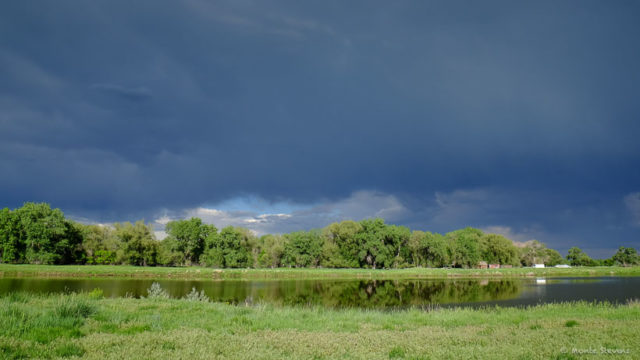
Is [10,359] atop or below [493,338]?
atop

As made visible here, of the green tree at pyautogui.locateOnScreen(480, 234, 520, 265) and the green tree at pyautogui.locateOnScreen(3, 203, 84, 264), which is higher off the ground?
the green tree at pyautogui.locateOnScreen(3, 203, 84, 264)

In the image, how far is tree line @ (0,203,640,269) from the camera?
93500 mm

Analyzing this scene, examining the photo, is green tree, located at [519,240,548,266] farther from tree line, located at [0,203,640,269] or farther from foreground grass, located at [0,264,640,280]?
foreground grass, located at [0,264,640,280]

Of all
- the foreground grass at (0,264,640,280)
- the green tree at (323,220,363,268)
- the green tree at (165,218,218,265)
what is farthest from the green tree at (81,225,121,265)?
the green tree at (323,220,363,268)

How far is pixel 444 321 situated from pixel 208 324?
11023mm

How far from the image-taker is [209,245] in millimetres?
109000

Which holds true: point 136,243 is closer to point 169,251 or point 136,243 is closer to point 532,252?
point 169,251

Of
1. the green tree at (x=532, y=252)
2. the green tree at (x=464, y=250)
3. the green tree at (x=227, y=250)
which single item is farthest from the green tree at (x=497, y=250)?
the green tree at (x=227, y=250)

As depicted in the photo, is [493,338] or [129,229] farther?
[129,229]

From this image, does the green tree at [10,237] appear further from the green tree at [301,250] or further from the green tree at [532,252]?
the green tree at [532,252]

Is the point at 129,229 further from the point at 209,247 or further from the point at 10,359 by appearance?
the point at 10,359

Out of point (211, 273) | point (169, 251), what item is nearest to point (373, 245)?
point (211, 273)

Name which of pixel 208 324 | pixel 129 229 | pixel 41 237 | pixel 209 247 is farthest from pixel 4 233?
pixel 208 324

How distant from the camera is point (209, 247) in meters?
110
